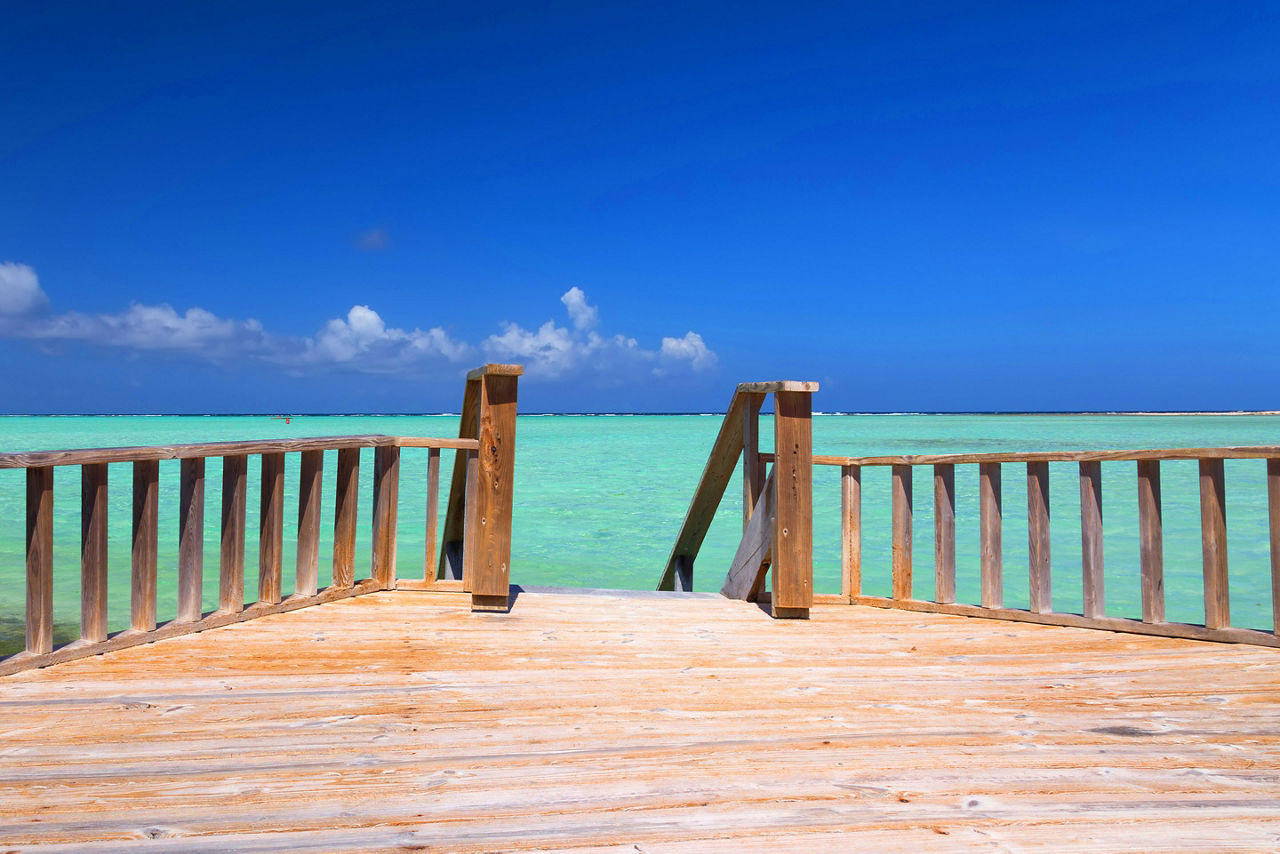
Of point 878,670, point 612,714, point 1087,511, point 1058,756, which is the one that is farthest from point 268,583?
point 1087,511

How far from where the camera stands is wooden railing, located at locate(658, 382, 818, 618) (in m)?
3.91

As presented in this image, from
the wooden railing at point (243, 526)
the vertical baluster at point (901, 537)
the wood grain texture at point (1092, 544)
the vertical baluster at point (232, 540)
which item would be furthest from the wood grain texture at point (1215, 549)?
the vertical baluster at point (232, 540)

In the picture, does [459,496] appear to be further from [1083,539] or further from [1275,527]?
[1275,527]

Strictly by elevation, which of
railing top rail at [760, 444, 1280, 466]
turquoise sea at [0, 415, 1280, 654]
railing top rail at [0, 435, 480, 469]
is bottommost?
turquoise sea at [0, 415, 1280, 654]

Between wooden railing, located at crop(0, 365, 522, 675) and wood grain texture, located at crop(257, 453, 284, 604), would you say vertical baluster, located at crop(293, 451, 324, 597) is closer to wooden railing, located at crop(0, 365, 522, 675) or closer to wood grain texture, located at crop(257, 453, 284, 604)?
wooden railing, located at crop(0, 365, 522, 675)

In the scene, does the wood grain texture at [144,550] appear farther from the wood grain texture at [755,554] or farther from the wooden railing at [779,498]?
the wood grain texture at [755,554]

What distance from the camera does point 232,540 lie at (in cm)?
373

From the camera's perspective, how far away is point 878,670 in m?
3.04

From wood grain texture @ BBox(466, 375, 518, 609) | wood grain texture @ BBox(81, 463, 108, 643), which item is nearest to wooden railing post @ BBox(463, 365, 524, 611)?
wood grain texture @ BBox(466, 375, 518, 609)

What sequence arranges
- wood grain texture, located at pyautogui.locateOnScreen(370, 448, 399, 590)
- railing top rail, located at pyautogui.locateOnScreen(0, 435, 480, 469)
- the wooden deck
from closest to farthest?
1. the wooden deck
2. railing top rail, located at pyautogui.locateOnScreen(0, 435, 480, 469)
3. wood grain texture, located at pyautogui.locateOnScreen(370, 448, 399, 590)

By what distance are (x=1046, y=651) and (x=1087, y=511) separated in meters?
0.83

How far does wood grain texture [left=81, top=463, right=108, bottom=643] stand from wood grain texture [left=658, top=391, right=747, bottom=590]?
9.41 feet

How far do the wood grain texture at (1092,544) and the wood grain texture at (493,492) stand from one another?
2.85 m

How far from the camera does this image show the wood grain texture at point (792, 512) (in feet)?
12.8
